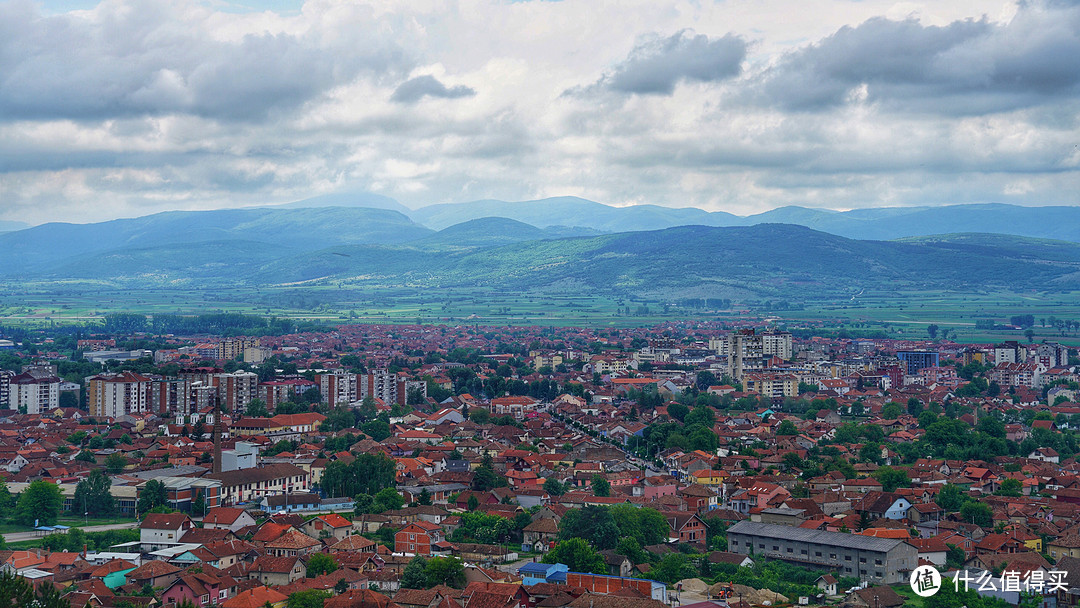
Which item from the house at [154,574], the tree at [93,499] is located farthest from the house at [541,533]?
the tree at [93,499]

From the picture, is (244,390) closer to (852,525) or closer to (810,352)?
(852,525)

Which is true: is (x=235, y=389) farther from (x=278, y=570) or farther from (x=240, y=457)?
(x=278, y=570)

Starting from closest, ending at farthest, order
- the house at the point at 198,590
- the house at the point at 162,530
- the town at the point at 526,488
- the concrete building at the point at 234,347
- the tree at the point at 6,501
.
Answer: the house at the point at 198,590
the town at the point at 526,488
the house at the point at 162,530
the tree at the point at 6,501
the concrete building at the point at 234,347

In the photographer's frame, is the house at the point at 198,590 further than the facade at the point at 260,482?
No

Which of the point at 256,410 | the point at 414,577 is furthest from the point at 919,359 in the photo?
the point at 414,577

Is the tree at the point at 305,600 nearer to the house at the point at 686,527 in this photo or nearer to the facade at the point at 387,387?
the house at the point at 686,527
